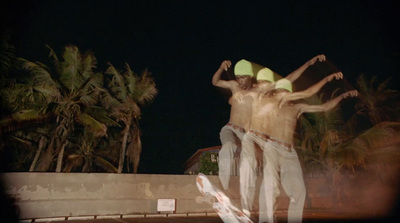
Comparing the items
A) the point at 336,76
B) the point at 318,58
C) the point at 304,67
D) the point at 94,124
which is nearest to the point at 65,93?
the point at 94,124

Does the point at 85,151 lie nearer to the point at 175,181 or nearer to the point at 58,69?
the point at 58,69

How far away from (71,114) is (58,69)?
2.51 metres

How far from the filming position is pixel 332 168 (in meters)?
16.5

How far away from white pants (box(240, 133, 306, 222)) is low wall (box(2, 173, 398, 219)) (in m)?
7.20

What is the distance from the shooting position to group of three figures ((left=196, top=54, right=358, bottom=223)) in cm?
548

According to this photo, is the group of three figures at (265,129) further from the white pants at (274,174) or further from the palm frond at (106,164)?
the palm frond at (106,164)

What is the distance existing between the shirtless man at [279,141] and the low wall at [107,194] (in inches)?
295

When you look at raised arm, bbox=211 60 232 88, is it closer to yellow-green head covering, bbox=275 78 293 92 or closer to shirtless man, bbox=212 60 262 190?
shirtless man, bbox=212 60 262 190

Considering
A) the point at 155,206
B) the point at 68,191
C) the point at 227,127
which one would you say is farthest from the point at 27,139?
the point at 227,127

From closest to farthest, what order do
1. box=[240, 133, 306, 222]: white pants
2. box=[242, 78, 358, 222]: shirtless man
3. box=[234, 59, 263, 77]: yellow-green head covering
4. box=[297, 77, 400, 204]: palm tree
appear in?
box=[240, 133, 306, 222]: white pants < box=[242, 78, 358, 222]: shirtless man < box=[234, 59, 263, 77]: yellow-green head covering < box=[297, 77, 400, 204]: palm tree

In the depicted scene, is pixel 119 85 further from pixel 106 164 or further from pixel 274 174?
pixel 274 174

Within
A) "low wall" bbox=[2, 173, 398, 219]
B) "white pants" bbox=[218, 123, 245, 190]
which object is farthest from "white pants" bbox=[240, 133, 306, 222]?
"low wall" bbox=[2, 173, 398, 219]

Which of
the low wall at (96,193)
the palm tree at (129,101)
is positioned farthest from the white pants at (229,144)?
the palm tree at (129,101)

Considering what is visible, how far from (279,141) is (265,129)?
361 mm
